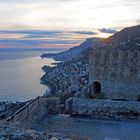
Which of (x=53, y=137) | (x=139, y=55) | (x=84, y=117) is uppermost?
(x=139, y=55)

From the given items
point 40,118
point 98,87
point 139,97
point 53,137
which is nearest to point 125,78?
point 139,97

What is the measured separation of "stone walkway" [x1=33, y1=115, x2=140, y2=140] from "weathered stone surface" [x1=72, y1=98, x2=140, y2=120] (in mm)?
429

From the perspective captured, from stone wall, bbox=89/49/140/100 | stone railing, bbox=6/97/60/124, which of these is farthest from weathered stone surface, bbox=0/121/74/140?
stone wall, bbox=89/49/140/100

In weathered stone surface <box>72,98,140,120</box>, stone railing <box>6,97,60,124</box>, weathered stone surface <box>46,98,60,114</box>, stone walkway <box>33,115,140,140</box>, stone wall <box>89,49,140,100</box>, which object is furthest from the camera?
stone wall <box>89,49,140,100</box>

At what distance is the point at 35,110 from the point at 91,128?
6.33 ft

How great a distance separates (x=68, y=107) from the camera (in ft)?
47.3

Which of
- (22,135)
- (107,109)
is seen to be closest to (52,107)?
(107,109)

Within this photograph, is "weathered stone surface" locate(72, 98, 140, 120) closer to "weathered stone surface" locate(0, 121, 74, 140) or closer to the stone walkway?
the stone walkway

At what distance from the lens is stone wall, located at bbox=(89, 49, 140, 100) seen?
16.3 meters

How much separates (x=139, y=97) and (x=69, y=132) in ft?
19.2

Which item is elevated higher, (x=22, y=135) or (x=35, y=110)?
(x=22, y=135)

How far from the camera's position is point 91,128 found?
11.9 metres

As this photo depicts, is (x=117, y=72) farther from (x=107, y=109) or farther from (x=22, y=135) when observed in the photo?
(x=22, y=135)

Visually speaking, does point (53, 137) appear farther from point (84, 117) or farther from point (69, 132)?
point (84, 117)
